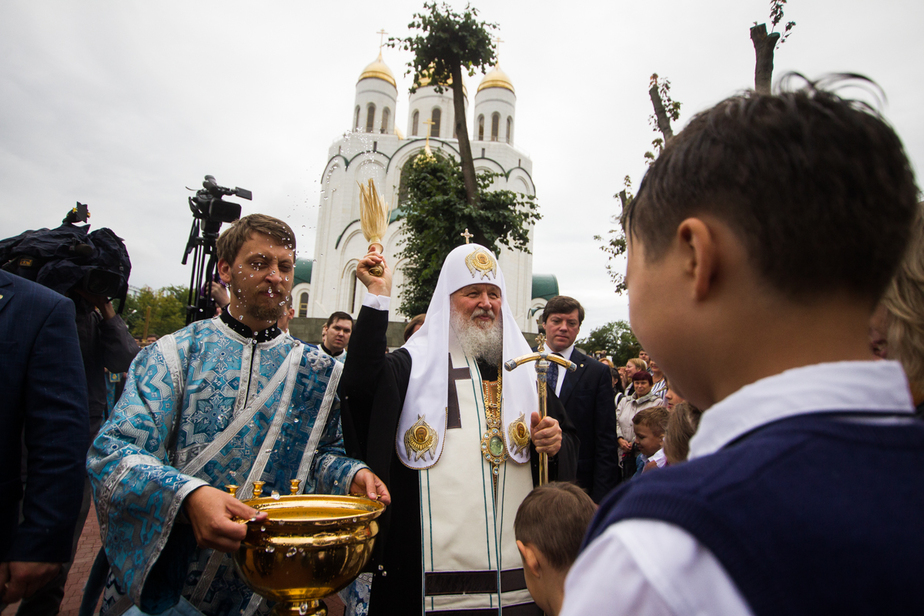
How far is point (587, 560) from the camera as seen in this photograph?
2.01 feet

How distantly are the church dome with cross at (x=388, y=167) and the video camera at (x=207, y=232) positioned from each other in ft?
75.0

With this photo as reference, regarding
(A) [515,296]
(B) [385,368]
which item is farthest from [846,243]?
(A) [515,296]

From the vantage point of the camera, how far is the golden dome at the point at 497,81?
110 ft

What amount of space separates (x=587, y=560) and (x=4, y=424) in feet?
8.13

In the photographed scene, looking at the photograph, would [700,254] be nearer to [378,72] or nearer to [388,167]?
[388,167]

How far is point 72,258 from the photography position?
10.8 ft

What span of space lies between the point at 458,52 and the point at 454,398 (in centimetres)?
1368

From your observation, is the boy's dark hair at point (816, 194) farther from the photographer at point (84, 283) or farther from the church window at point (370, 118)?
the church window at point (370, 118)

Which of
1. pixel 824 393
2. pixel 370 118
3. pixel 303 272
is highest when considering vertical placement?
pixel 370 118

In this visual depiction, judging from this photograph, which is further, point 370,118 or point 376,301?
point 370,118

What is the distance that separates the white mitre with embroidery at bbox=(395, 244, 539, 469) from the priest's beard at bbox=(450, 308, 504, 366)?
2.5 inches

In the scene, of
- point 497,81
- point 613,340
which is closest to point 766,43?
point 497,81

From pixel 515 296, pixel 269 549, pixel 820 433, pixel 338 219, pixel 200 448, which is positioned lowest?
pixel 269 549

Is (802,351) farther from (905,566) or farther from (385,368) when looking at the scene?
(385,368)
